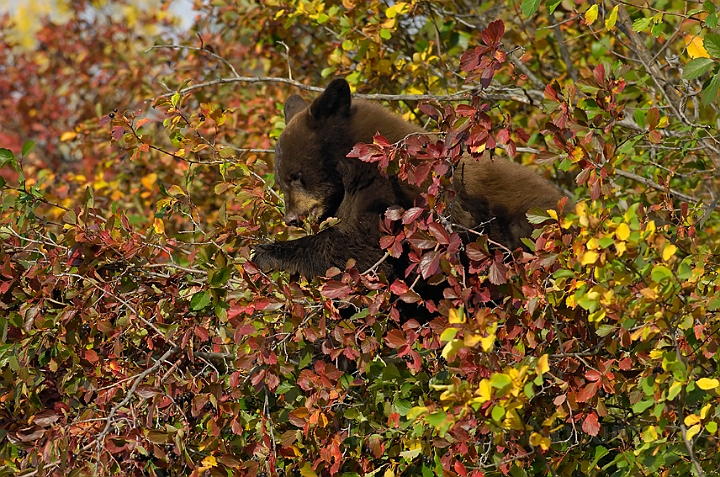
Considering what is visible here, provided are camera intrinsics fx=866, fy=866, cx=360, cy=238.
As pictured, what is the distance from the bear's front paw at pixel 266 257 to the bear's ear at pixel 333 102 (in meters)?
0.94

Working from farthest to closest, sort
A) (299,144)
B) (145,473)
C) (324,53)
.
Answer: (324,53) < (299,144) < (145,473)

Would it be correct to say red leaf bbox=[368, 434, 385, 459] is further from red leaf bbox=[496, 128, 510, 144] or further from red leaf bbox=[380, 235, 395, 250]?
red leaf bbox=[496, 128, 510, 144]

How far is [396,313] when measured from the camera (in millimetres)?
3205

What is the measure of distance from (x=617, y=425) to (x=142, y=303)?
2073mm

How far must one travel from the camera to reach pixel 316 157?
197 inches

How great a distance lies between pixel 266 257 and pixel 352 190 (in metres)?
0.63

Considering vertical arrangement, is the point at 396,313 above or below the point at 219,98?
above

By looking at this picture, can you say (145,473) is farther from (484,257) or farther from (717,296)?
(717,296)

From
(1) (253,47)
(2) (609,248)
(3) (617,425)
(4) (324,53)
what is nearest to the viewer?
(2) (609,248)

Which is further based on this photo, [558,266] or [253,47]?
[253,47]

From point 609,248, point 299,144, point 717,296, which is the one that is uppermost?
point 609,248

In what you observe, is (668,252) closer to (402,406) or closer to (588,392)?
(588,392)

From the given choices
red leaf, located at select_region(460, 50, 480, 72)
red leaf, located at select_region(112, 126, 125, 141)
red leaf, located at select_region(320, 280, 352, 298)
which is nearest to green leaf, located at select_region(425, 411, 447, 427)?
red leaf, located at select_region(320, 280, 352, 298)

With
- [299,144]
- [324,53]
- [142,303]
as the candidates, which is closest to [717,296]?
[142,303]
